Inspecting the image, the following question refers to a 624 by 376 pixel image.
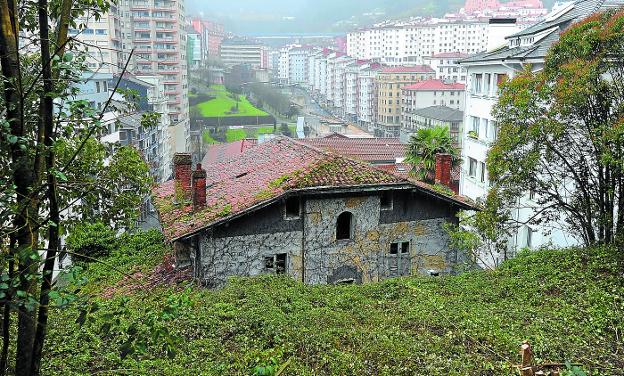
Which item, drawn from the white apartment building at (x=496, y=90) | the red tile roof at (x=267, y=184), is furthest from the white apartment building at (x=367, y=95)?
the red tile roof at (x=267, y=184)

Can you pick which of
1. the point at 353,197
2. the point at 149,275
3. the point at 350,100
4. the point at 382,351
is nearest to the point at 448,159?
the point at 353,197

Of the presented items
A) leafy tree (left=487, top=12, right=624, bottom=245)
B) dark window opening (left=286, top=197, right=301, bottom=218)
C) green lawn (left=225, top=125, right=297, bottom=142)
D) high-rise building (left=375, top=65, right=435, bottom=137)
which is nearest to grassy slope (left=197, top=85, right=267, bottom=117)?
green lawn (left=225, top=125, right=297, bottom=142)

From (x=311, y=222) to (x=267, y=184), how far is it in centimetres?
212

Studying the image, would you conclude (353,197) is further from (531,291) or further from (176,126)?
(176,126)

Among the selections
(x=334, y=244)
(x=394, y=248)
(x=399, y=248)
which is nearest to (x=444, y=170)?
(x=399, y=248)

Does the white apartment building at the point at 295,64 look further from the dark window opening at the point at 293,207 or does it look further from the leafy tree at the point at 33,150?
the leafy tree at the point at 33,150

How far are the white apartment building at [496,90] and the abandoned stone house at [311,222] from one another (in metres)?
5.78

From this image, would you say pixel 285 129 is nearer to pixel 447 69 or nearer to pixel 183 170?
pixel 447 69

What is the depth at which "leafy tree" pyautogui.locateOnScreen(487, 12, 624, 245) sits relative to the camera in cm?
1391

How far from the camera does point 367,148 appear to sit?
5209 centimetres

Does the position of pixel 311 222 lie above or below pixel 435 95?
below

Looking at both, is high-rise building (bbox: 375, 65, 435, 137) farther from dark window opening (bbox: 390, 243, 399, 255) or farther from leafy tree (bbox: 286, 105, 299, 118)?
dark window opening (bbox: 390, 243, 399, 255)

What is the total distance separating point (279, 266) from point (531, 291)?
28.4 ft

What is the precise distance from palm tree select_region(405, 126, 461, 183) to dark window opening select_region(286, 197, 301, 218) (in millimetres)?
10689
